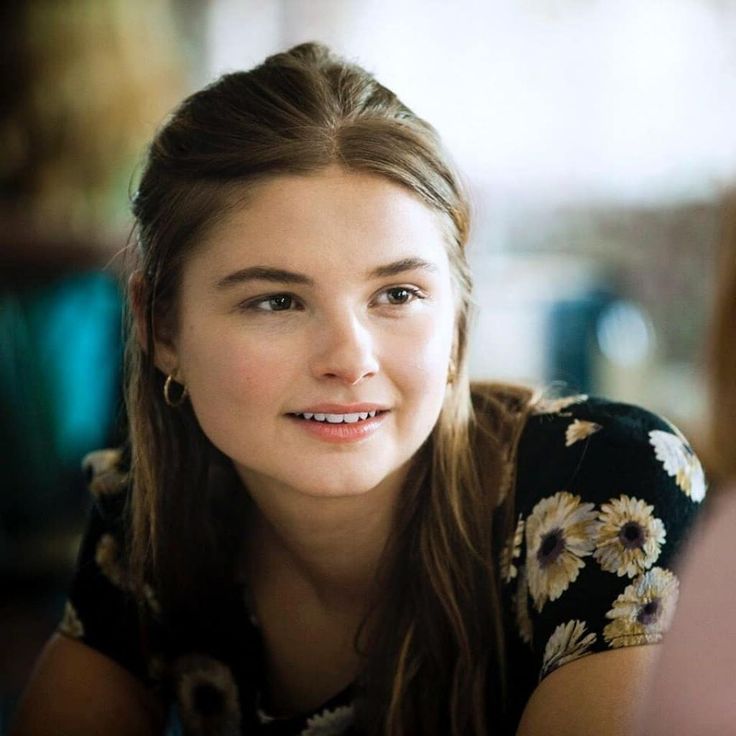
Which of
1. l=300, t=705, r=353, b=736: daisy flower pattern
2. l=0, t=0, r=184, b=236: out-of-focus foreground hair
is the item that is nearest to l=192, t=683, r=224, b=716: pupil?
l=300, t=705, r=353, b=736: daisy flower pattern

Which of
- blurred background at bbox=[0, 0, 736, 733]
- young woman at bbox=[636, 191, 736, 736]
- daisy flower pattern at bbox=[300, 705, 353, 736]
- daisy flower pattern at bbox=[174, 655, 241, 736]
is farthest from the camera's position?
blurred background at bbox=[0, 0, 736, 733]

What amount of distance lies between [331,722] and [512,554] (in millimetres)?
297

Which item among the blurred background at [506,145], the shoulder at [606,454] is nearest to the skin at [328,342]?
the shoulder at [606,454]

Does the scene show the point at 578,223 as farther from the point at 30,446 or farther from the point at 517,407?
the point at 517,407

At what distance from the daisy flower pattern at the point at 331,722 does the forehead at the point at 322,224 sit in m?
0.53

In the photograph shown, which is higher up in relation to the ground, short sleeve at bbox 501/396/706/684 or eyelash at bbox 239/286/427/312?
eyelash at bbox 239/286/427/312

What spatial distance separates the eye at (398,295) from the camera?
1.12 meters

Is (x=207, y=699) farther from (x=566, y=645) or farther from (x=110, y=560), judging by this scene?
(x=566, y=645)

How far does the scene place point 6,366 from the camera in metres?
2.83

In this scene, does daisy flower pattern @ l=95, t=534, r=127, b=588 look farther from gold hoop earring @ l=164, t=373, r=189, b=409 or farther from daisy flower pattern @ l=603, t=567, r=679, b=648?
daisy flower pattern @ l=603, t=567, r=679, b=648

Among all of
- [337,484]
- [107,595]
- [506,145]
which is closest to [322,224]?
[337,484]

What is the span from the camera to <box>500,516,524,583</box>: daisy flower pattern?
1.16 m

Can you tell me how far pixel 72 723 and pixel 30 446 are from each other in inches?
68.3

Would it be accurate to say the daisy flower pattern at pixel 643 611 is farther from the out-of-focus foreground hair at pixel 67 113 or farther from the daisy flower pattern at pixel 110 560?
the out-of-focus foreground hair at pixel 67 113
